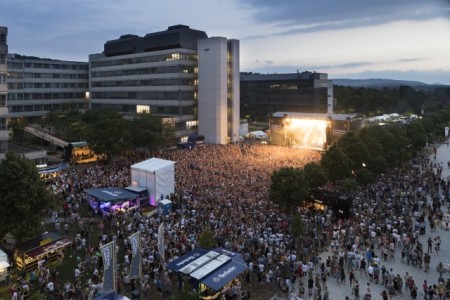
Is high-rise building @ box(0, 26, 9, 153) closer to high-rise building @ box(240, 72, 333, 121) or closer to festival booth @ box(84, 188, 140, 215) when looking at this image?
festival booth @ box(84, 188, 140, 215)

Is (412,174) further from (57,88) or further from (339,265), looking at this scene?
(57,88)

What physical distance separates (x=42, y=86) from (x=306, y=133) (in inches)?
2356

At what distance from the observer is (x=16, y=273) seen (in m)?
21.4

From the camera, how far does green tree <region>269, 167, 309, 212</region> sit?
3038 cm

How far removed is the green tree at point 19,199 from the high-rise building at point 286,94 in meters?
89.9

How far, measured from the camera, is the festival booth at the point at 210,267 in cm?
1836

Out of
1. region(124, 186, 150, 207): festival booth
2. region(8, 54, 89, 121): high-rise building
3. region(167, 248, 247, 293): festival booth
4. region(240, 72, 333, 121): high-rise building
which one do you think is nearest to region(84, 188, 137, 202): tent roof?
region(124, 186, 150, 207): festival booth

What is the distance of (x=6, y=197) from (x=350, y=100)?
465ft

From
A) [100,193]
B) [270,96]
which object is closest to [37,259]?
[100,193]

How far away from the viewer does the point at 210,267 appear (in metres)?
19.3

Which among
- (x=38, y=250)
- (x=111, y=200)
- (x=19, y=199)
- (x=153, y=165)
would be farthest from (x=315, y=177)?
(x=19, y=199)

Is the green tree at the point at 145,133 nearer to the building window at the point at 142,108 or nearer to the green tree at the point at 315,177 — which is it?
the building window at the point at 142,108

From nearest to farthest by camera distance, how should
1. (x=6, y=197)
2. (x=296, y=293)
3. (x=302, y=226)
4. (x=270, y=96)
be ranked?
(x=296, y=293) → (x=6, y=197) → (x=302, y=226) → (x=270, y=96)

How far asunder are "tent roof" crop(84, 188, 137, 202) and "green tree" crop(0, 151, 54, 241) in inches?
251
